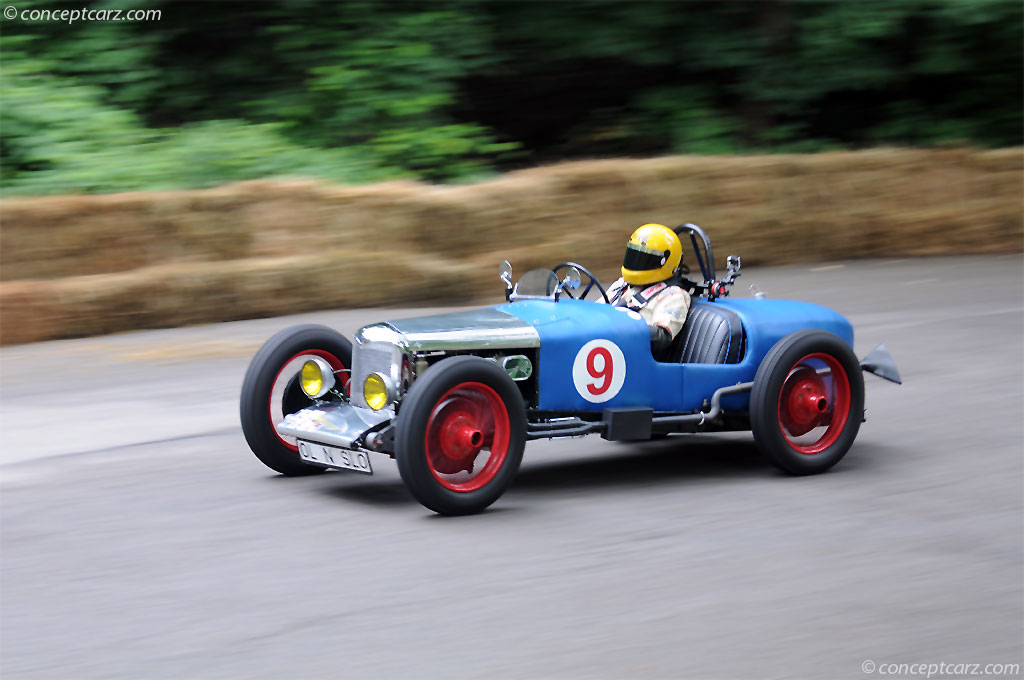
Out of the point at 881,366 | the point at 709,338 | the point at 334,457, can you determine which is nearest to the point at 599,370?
the point at 709,338

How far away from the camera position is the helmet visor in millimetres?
7082

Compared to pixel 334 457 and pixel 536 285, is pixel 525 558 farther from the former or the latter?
pixel 536 285

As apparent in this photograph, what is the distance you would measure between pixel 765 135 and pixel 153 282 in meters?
9.36

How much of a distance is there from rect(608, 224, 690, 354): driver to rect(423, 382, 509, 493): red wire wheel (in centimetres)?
121

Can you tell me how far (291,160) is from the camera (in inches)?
557

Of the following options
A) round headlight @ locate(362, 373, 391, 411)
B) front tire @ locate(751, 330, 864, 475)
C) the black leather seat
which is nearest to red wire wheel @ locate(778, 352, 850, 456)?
front tire @ locate(751, 330, 864, 475)

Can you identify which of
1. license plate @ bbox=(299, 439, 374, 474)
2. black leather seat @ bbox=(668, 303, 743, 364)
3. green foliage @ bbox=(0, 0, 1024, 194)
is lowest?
license plate @ bbox=(299, 439, 374, 474)

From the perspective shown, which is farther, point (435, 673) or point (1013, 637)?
point (1013, 637)

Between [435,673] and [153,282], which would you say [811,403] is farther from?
[153,282]

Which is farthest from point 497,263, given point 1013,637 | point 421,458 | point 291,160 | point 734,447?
point 1013,637

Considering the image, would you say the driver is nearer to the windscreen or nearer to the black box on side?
the windscreen

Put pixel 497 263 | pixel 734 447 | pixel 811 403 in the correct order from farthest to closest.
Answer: pixel 497 263, pixel 734 447, pixel 811 403

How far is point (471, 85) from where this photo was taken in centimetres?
1780

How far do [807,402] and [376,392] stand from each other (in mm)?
2241
